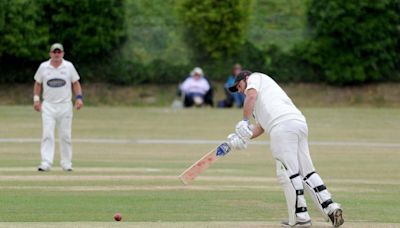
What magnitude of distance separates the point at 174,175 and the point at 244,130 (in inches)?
224

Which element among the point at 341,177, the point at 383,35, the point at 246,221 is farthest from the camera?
the point at 383,35

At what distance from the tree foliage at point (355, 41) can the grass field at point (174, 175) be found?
5075 millimetres

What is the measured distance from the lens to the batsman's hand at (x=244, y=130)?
1084cm

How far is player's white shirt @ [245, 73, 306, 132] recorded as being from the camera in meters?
10.7

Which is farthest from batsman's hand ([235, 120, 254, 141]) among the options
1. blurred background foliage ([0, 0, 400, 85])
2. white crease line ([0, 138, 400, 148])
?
blurred background foliage ([0, 0, 400, 85])

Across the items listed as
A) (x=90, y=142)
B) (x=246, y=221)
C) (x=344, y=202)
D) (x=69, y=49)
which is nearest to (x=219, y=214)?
(x=246, y=221)

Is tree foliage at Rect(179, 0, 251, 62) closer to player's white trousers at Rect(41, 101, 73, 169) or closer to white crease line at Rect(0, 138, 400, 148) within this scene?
white crease line at Rect(0, 138, 400, 148)

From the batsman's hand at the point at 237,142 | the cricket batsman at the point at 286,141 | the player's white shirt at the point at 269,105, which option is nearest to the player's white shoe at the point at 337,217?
the cricket batsman at the point at 286,141

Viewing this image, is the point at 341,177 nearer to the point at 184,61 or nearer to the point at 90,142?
the point at 90,142

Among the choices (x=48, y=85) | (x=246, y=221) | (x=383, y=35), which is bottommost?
(x=246, y=221)

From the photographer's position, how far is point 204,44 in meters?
36.4

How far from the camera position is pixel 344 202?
42.8ft

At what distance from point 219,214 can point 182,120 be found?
58.7 ft

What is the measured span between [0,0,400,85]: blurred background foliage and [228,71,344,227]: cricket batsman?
952 inches
